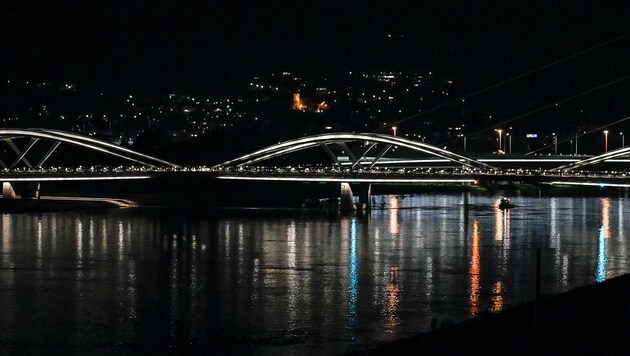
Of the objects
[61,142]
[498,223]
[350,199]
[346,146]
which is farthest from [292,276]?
[61,142]

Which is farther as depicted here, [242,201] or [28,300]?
[242,201]

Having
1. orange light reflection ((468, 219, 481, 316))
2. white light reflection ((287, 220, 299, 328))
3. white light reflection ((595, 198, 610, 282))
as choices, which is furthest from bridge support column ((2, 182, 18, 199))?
white light reflection ((595, 198, 610, 282))

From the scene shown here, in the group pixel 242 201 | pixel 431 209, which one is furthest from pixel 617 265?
pixel 242 201

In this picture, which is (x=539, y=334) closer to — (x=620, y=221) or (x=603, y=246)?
(x=603, y=246)

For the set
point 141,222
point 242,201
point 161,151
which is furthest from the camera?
point 161,151

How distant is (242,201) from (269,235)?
31658mm

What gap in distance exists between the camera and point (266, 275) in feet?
133

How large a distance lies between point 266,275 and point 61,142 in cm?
5757

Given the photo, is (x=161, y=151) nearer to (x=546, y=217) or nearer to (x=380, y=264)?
(x=546, y=217)

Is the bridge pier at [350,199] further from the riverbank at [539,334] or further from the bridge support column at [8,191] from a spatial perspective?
the riverbank at [539,334]

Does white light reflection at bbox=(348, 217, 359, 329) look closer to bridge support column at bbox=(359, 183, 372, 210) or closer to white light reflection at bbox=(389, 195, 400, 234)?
white light reflection at bbox=(389, 195, 400, 234)

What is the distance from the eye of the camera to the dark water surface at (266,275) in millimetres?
28906

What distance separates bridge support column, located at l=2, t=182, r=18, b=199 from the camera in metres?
79.3

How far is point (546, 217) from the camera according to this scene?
72.2 metres
